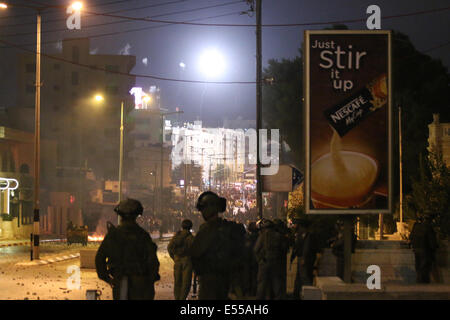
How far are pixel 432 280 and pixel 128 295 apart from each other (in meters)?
10.1

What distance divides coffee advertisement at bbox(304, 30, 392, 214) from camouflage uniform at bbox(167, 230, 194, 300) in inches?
119

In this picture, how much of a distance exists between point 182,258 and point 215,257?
612 centimetres

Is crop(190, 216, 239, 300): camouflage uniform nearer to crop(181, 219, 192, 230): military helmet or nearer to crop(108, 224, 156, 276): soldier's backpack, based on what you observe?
crop(108, 224, 156, 276): soldier's backpack

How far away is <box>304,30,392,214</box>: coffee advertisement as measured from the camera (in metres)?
11.6

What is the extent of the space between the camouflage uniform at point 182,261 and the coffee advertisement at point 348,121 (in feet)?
9.88

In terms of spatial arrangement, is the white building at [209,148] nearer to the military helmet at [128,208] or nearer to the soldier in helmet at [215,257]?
the military helmet at [128,208]

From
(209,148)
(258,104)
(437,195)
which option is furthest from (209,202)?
(209,148)

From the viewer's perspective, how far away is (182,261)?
1380cm

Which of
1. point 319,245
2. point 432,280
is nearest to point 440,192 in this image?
point 432,280

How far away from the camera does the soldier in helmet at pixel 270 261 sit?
1270 centimetres

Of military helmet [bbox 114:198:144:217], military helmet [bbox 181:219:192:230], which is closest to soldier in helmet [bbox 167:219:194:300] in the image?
military helmet [bbox 181:219:192:230]

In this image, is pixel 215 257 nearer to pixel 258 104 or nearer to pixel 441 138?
pixel 258 104

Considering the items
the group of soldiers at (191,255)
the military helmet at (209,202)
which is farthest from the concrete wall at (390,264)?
the military helmet at (209,202)
